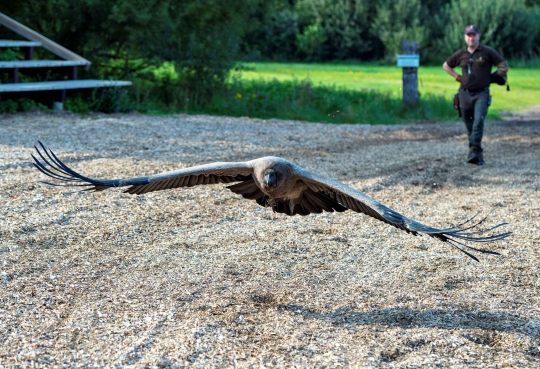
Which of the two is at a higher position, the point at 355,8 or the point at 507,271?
the point at 355,8

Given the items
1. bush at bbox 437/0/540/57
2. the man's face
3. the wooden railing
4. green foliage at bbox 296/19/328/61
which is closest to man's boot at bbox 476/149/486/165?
the man's face

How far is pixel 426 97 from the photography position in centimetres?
1645

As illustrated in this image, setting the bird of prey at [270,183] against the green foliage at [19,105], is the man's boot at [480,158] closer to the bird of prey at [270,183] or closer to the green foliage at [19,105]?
the bird of prey at [270,183]

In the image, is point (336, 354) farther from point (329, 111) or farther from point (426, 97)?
point (426, 97)

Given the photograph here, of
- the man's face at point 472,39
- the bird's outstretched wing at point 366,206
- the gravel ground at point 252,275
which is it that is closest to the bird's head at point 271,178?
the bird's outstretched wing at point 366,206

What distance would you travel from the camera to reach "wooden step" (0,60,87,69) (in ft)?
40.2

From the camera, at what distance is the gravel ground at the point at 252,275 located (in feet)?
13.8

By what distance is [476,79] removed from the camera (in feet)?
31.7

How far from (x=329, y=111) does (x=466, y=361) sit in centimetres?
1135

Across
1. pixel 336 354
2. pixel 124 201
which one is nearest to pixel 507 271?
pixel 336 354

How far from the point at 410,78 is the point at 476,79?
5.59 meters

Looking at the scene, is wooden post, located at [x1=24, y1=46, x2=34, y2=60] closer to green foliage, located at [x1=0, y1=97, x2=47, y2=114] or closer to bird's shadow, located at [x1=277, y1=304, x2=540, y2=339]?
green foliage, located at [x1=0, y1=97, x2=47, y2=114]

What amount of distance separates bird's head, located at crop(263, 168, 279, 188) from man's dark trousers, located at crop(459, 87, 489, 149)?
5481 millimetres

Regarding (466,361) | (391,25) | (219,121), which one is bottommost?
(466,361)
